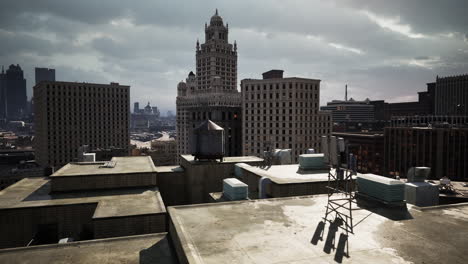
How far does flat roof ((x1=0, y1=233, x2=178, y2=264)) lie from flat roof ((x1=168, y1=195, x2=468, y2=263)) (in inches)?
76.7

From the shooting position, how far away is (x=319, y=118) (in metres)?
127

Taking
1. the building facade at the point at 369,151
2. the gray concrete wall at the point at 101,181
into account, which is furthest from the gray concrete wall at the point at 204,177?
the building facade at the point at 369,151

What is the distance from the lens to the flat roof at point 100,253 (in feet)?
55.8

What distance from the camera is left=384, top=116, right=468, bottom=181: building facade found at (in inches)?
4823

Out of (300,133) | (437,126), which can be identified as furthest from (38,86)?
(437,126)

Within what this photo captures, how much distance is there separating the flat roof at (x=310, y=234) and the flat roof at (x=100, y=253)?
1947 mm

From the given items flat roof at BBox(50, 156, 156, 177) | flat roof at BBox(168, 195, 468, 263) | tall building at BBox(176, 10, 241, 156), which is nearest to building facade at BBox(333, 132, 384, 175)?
tall building at BBox(176, 10, 241, 156)

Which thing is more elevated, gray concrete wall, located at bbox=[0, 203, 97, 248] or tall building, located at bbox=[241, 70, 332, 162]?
tall building, located at bbox=[241, 70, 332, 162]

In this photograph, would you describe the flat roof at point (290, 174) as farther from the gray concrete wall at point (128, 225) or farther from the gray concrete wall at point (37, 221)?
the gray concrete wall at point (37, 221)

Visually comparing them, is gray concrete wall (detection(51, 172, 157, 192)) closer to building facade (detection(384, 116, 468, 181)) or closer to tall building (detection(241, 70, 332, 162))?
tall building (detection(241, 70, 332, 162))

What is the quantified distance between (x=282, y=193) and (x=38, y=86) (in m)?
194

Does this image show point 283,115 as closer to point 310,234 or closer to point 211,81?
point 211,81

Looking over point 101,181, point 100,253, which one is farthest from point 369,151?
point 100,253

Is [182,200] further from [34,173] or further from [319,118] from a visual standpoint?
[34,173]
